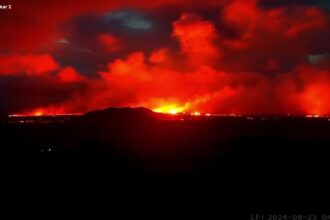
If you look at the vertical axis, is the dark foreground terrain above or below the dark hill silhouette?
below

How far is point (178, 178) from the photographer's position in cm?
2945

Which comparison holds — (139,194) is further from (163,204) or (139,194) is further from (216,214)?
(216,214)

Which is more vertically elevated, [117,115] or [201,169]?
[117,115]

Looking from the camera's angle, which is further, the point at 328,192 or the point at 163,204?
the point at 328,192

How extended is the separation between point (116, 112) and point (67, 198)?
271 ft

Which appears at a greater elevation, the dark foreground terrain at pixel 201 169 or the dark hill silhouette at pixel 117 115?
the dark hill silhouette at pixel 117 115

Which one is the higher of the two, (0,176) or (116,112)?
(116,112)

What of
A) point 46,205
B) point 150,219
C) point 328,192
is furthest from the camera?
point 328,192

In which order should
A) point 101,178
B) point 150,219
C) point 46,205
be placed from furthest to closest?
point 101,178 → point 46,205 → point 150,219

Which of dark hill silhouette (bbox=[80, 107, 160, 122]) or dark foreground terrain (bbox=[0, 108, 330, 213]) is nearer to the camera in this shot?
dark foreground terrain (bbox=[0, 108, 330, 213])

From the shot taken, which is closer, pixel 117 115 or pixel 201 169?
pixel 201 169

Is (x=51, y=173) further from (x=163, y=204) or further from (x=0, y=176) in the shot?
(x=163, y=204)

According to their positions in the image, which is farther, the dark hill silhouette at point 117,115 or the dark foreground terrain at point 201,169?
the dark hill silhouette at point 117,115

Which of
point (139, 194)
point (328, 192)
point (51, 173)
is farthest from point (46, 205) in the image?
point (328, 192)
